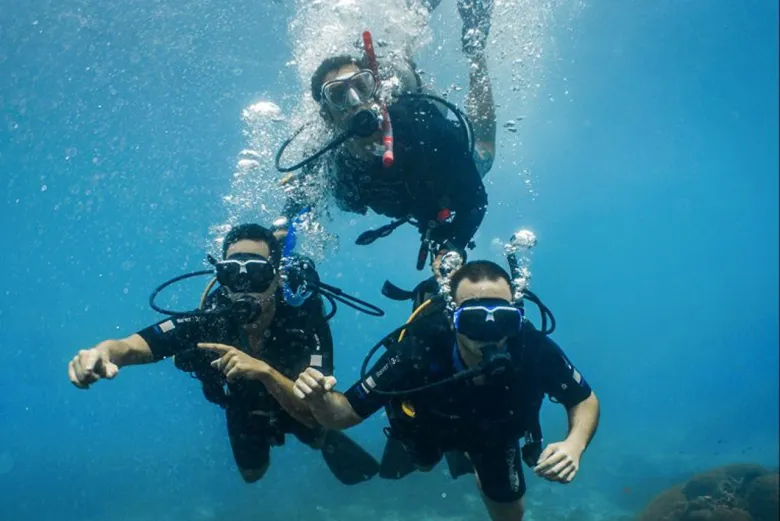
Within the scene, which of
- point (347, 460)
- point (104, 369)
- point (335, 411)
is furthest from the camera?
point (347, 460)

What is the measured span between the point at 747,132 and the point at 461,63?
35657 millimetres

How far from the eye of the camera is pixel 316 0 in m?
11.2

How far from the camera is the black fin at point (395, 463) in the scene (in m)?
6.31

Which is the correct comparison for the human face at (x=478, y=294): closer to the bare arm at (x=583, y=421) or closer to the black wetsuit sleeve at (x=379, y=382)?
the black wetsuit sleeve at (x=379, y=382)

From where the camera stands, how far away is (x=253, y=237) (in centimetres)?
507

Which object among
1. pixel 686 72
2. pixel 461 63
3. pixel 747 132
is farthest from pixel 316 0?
pixel 747 132

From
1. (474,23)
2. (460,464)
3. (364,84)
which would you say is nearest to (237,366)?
(460,464)

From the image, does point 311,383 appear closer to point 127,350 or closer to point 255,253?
point 255,253

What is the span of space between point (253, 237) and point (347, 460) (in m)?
3.38

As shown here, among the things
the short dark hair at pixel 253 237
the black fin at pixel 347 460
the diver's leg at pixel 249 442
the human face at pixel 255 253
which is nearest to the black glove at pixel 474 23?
the short dark hair at pixel 253 237

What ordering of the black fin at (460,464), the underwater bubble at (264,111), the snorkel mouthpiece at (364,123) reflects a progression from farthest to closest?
1. the underwater bubble at (264,111)
2. the black fin at (460,464)
3. the snorkel mouthpiece at (364,123)

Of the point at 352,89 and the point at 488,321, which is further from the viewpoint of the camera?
the point at 352,89

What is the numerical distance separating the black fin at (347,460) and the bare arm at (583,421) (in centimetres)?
319

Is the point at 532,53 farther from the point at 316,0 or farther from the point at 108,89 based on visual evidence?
the point at 108,89
